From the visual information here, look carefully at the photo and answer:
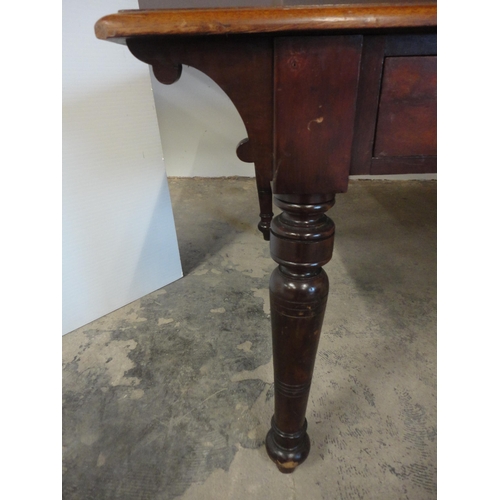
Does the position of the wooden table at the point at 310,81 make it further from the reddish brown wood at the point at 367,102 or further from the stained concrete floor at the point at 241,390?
the stained concrete floor at the point at 241,390

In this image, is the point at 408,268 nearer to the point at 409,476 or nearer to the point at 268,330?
the point at 268,330

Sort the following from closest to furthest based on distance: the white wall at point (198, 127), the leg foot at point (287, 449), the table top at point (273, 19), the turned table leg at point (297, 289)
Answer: the table top at point (273, 19) < the turned table leg at point (297, 289) < the leg foot at point (287, 449) < the white wall at point (198, 127)

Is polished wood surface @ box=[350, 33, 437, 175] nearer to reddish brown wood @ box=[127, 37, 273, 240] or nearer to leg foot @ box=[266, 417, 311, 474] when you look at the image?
reddish brown wood @ box=[127, 37, 273, 240]

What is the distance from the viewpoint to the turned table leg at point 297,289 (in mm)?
463

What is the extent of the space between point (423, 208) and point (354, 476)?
1512 mm

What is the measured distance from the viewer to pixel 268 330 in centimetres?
101

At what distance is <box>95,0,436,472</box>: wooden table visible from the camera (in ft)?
1.12

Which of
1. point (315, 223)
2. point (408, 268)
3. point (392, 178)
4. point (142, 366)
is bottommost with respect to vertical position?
point (392, 178)

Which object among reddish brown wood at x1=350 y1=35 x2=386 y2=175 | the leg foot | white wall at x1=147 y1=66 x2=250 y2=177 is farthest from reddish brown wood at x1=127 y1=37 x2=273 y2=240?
white wall at x1=147 y1=66 x2=250 y2=177

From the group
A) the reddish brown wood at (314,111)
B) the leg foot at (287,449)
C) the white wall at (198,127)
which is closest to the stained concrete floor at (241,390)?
the leg foot at (287,449)

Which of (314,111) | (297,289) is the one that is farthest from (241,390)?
(314,111)

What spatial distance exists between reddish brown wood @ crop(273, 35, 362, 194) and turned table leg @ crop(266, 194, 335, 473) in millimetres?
35

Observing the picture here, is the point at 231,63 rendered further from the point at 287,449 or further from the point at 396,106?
the point at 287,449

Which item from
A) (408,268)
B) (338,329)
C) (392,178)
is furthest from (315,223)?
(392,178)
